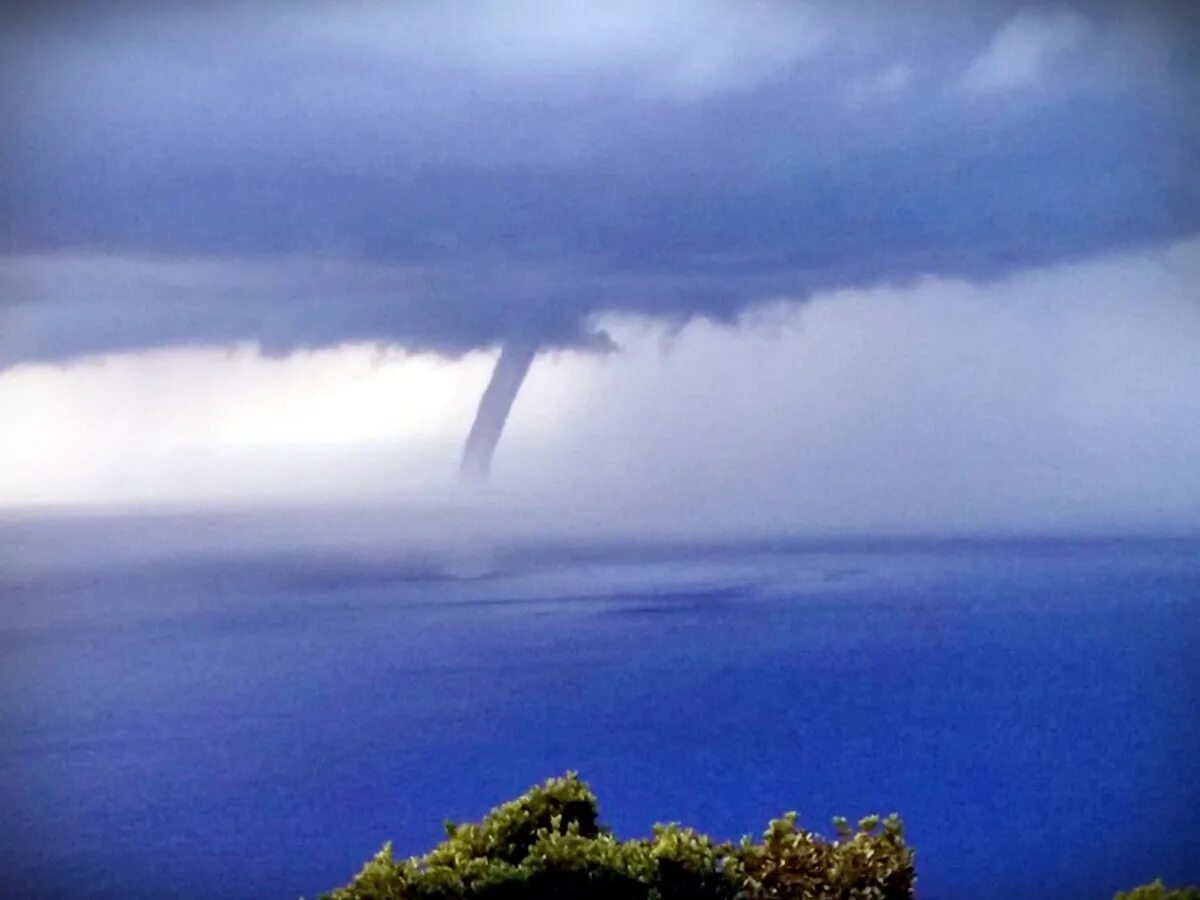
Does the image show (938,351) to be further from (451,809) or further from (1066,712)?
(451,809)

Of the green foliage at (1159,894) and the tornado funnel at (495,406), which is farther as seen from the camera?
the tornado funnel at (495,406)

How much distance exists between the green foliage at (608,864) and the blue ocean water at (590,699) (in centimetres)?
54

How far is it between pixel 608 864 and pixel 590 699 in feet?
2.63

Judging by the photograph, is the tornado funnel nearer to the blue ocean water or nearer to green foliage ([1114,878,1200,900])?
the blue ocean water

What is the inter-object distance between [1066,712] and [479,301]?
6.35 feet

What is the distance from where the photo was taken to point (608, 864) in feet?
8.84

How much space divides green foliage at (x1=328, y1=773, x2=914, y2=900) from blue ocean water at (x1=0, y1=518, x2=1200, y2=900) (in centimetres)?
54

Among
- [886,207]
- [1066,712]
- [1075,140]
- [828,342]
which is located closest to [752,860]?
[1066,712]

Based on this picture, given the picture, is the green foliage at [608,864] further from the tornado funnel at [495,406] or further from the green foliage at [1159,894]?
the tornado funnel at [495,406]

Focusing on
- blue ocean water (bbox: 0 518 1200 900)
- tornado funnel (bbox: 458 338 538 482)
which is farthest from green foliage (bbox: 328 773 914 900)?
tornado funnel (bbox: 458 338 538 482)

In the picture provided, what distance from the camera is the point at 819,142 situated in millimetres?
3521

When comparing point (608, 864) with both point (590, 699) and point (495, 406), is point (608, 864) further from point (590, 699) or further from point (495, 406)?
point (495, 406)

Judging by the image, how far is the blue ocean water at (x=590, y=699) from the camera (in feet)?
11.0

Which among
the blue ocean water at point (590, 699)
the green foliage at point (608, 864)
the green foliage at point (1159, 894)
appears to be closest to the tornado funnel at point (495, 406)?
the blue ocean water at point (590, 699)
